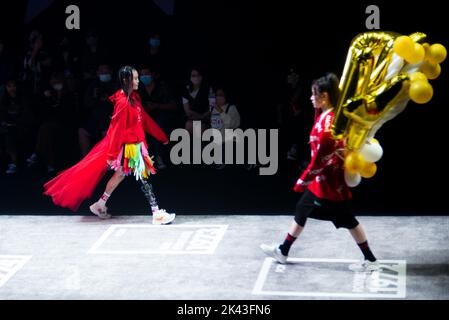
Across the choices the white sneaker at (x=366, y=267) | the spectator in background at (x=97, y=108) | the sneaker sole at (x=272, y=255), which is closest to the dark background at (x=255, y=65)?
the spectator in background at (x=97, y=108)

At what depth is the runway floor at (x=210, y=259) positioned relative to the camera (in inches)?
272

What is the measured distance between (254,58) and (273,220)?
10.4 ft

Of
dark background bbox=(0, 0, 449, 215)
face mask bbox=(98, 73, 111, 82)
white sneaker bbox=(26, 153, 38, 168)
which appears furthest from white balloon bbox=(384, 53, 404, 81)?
white sneaker bbox=(26, 153, 38, 168)

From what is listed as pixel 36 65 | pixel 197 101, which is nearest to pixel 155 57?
pixel 197 101

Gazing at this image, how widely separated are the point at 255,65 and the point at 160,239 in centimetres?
370

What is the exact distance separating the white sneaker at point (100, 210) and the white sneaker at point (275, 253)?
80.8 inches

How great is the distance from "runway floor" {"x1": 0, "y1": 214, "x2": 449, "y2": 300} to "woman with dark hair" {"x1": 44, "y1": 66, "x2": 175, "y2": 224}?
217 mm

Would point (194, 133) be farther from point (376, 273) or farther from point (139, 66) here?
point (376, 273)

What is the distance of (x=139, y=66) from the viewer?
1143cm

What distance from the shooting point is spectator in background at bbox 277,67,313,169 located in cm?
1082

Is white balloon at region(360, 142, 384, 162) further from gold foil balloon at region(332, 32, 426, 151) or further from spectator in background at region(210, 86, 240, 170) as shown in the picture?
spectator in background at region(210, 86, 240, 170)

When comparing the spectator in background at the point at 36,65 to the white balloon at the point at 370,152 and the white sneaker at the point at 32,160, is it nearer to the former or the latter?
the white sneaker at the point at 32,160

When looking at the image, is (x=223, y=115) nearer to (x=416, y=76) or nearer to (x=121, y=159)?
(x=121, y=159)

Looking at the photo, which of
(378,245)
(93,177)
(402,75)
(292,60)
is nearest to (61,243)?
(93,177)
